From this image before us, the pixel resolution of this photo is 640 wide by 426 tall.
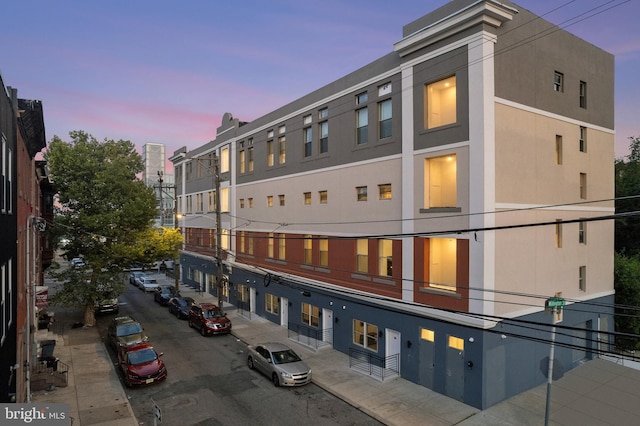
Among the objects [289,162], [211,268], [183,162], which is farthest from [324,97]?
[183,162]

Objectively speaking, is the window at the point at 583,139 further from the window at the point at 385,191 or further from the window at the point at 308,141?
the window at the point at 308,141

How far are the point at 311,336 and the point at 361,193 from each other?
33.4 feet

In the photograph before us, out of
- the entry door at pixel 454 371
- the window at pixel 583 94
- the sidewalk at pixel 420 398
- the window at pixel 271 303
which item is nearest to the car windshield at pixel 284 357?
the sidewalk at pixel 420 398

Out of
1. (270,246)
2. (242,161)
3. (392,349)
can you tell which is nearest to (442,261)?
(392,349)

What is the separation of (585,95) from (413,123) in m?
Answer: 9.97

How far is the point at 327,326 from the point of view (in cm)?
2542

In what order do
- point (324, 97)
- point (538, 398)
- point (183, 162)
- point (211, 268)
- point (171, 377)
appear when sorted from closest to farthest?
1. point (538, 398)
2. point (171, 377)
3. point (324, 97)
4. point (211, 268)
5. point (183, 162)

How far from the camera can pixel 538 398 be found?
17.3 metres

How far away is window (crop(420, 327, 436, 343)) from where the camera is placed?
59.8 feet

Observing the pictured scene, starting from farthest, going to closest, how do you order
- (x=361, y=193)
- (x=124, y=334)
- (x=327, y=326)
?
(x=327, y=326) < (x=124, y=334) < (x=361, y=193)

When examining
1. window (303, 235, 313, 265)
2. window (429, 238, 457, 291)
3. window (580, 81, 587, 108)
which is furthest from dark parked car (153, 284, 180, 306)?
window (580, 81, 587, 108)

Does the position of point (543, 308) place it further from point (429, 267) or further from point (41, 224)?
point (41, 224)

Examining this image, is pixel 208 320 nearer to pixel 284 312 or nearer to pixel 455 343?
pixel 284 312

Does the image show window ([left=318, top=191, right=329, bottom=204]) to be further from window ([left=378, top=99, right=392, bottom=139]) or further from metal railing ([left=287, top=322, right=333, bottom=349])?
Result: metal railing ([left=287, top=322, right=333, bottom=349])
